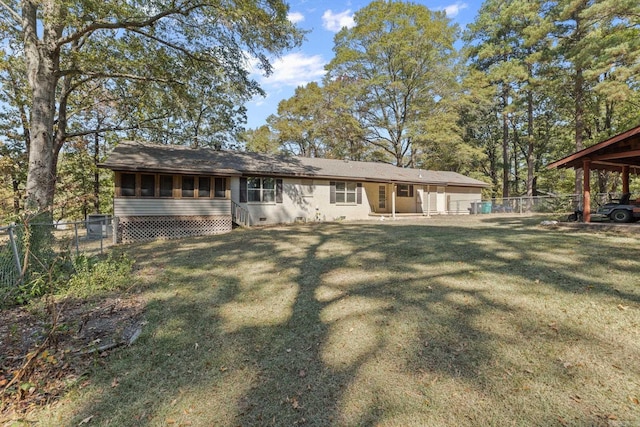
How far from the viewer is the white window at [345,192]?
55.8ft

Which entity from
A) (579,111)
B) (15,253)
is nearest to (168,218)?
(15,253)

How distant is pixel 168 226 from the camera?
39.5ft

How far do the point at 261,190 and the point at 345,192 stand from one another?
4.96 m

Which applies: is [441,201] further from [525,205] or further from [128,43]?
[128,43]

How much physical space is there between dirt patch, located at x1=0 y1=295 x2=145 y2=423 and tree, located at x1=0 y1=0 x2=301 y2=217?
228 cm

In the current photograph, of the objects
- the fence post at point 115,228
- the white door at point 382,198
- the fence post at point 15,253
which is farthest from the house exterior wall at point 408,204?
the fence post at point 15,253

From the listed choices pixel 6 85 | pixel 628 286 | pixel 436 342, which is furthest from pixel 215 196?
pixel 6 85

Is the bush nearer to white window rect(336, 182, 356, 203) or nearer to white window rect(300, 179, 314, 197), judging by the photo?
white window rect(300, 179, 314, 197)

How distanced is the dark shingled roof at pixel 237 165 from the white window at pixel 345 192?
581mm

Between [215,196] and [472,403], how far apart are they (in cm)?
1221

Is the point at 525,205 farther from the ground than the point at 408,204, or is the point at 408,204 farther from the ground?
the point at 408,204

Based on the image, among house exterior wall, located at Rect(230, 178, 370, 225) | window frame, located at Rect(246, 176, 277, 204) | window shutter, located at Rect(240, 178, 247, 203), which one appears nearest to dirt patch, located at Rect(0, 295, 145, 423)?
window shutter, located at Rect(240, 178, 247, 203)

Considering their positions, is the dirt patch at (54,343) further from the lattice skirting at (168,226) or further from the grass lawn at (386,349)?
the lattice skirting at (168,226)

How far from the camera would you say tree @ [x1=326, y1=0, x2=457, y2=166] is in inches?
918
